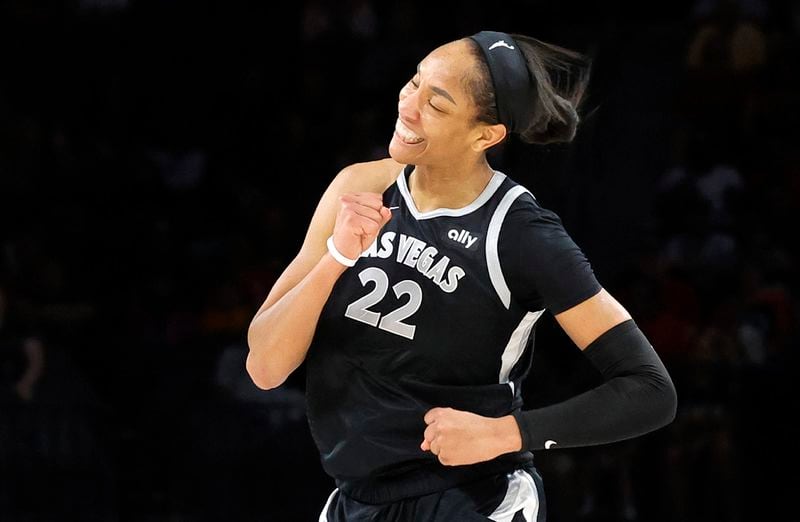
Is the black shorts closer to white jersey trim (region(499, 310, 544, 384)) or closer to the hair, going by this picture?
white jersey trim (region(499, 310, 544, 384))

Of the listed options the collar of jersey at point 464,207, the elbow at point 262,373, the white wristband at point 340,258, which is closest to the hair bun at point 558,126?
the collar of jersey at point 464,207

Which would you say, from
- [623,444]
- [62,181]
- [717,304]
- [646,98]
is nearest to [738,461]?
[623,444]

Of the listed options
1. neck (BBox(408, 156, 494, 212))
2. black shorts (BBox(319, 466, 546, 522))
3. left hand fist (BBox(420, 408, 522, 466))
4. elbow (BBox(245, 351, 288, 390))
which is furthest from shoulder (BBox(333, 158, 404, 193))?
black shorts (BBox(319, 466, 546, 522))

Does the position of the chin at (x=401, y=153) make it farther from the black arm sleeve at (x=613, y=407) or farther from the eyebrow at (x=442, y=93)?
the black arm sleeve at (x=613, y=407)

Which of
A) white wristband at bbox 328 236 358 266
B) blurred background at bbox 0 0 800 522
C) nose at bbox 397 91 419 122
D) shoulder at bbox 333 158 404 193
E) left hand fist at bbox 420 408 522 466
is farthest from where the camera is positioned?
blurred background at bbox 0 0 800 522

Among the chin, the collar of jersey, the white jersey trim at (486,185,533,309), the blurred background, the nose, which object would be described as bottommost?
the blurred background

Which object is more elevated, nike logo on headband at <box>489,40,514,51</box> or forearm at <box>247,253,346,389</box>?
nike logo on headband at <box>489,40,514,51</box>

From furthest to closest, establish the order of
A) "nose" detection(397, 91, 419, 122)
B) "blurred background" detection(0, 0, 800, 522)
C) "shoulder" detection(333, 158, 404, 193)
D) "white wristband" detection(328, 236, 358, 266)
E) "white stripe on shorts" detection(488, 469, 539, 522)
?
1. "blurred background" detection(0, 0, 800, 522)
2. "shoulder" detection(333, 158, 404, 193)
3. "white stripe on shorts" detection(488, 469, 539, 522)
4. "nose" detection(397, 91, 419, 122)
5. "white wristband" detection(328, 236, 358, 266)

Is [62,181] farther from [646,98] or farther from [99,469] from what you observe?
[646,98]

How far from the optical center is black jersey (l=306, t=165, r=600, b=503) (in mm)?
2904

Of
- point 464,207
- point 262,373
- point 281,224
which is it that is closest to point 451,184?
point 464,207

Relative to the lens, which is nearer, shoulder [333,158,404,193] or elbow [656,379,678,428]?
elbow [656,379,678,428]

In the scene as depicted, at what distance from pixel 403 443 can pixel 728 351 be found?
454 centimetres

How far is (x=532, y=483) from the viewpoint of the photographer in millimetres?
3100
